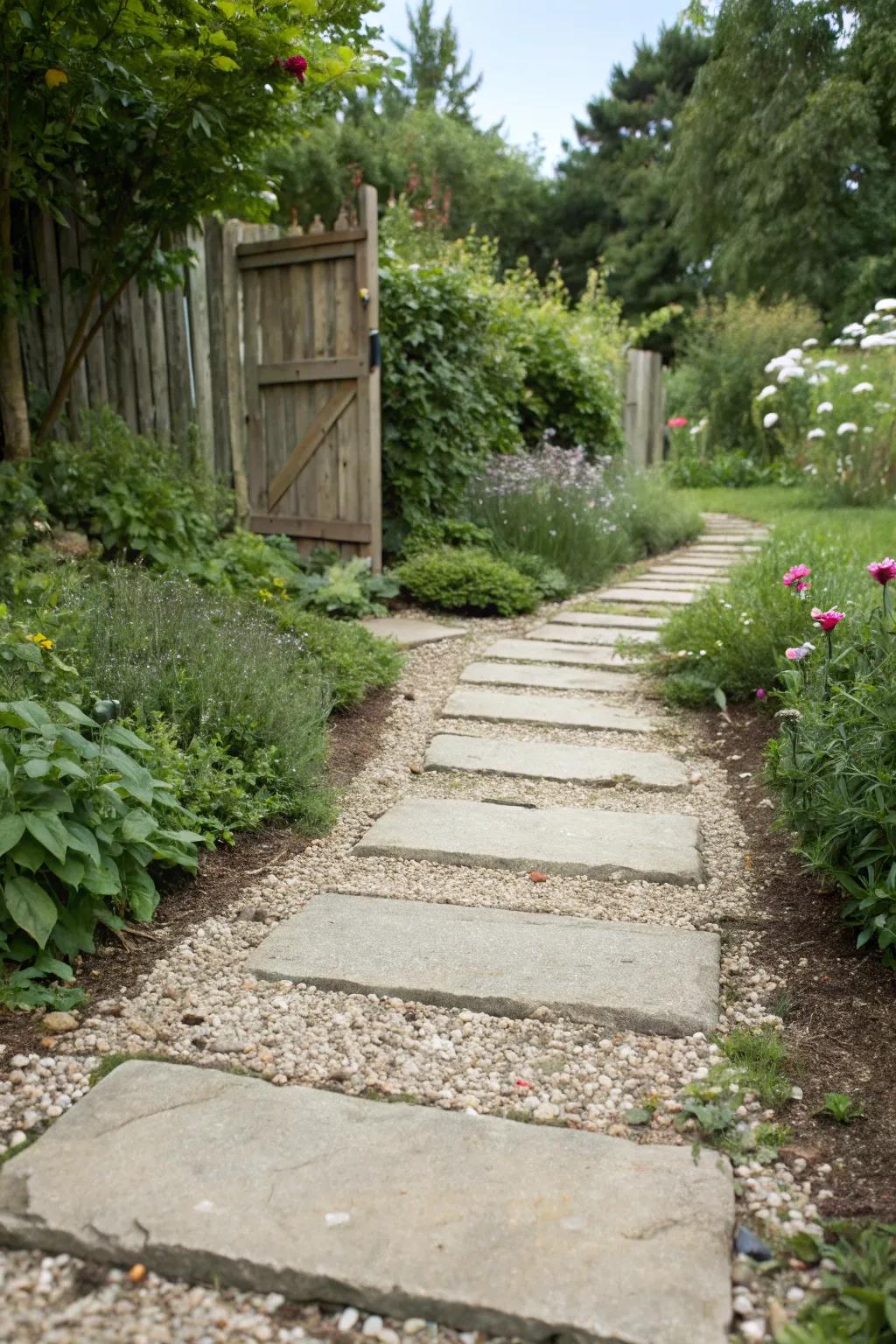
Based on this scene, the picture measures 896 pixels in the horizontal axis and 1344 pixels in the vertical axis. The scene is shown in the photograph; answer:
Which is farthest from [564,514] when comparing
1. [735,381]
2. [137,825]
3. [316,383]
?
[735,381]

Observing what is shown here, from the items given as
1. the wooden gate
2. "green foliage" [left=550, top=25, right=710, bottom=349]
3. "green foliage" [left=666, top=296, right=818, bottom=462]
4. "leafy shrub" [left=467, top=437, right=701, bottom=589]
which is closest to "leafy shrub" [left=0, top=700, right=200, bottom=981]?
the wooden gate

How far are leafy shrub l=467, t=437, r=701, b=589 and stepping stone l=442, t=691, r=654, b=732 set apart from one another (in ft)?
8.00

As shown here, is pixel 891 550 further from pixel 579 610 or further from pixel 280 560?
pixel 280 560

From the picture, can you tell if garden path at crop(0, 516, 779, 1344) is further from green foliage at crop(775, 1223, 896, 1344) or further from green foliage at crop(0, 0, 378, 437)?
green foliage at crop(0, 0, 378, 437)

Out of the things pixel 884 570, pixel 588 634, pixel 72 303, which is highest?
pixel 72 303

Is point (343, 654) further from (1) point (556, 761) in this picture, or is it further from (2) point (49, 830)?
(2) point (49, 830)

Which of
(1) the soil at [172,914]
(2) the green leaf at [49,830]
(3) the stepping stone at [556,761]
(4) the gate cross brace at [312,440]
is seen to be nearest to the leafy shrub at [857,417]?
(4) the gate cross brace at [312,440]

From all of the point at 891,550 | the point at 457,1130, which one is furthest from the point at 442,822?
the point at 891,550

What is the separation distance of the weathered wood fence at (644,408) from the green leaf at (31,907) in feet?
33.4

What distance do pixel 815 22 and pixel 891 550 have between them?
2.54 meters

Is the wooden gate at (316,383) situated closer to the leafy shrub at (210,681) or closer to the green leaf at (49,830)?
the leafy shrub at (210,681)

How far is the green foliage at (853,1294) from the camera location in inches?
50.5

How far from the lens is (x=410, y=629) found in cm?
555

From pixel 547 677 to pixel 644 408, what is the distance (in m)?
9.41
